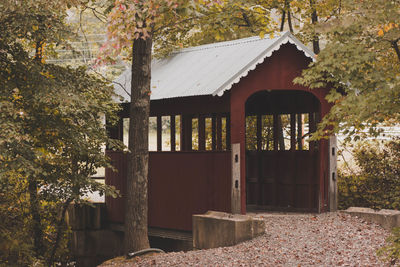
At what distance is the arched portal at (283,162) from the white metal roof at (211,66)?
1.60 metres

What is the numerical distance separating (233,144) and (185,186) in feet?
5.55

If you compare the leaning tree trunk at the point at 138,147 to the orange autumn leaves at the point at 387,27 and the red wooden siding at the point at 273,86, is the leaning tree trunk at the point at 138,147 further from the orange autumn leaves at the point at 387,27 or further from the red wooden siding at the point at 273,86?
the orange autumn leaves at the point at 387,27

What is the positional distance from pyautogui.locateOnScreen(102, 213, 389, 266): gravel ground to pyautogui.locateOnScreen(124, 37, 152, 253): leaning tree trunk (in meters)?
0.66

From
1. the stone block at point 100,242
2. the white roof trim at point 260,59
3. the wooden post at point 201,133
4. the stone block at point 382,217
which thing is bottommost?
the stone block at point 100,242

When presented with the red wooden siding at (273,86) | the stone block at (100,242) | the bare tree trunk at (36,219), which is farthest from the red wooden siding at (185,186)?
the bare tree trunk at (36,219)

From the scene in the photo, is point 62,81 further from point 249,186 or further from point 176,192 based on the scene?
point 249,186

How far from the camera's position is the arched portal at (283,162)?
1543cm

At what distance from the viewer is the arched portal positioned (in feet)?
50.6

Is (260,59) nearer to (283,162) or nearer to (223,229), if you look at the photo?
(283,162)

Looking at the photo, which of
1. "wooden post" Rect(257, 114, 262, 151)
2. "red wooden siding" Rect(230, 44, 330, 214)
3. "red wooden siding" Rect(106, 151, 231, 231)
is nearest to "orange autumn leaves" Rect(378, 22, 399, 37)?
"red wooden siding" Rect(230, 44, 330, 214)

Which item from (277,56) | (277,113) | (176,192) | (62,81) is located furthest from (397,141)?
(62,81)

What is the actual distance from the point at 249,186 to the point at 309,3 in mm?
7129

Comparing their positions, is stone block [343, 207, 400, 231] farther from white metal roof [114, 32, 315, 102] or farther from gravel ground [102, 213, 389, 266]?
white metal roof [114, 32, 315, 102]

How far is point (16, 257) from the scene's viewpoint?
44.6 feet
